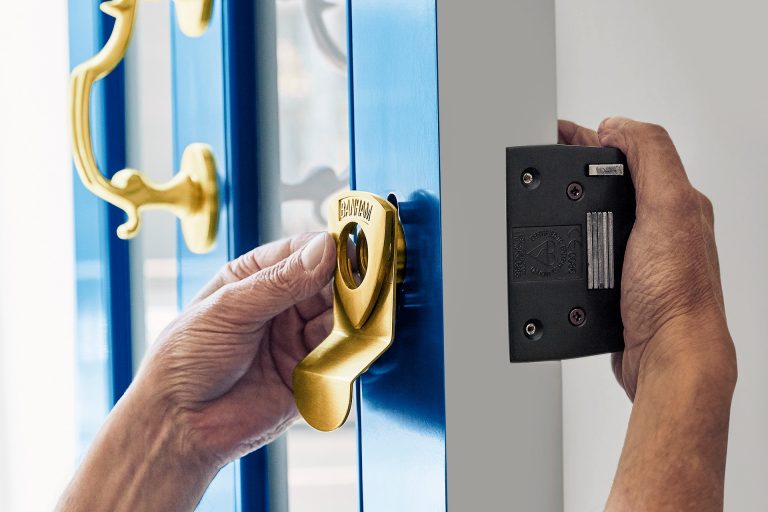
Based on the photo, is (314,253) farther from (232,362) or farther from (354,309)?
(232,362)

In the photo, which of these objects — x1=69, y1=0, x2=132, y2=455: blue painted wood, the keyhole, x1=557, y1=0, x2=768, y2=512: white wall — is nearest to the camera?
x1=557, y1=0, x2=768, y2=512: white wall

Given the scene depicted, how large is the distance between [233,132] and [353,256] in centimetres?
18

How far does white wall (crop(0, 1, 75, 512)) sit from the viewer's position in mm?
845

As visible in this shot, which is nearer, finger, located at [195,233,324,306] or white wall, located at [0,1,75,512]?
finger, located at [195,233,324,306]

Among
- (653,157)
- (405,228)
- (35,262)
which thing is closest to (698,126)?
(653,157)

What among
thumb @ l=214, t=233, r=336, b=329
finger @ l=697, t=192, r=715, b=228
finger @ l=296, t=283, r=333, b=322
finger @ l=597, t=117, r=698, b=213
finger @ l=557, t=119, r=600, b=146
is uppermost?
finger @ l=557, t=119, r=600, b=146

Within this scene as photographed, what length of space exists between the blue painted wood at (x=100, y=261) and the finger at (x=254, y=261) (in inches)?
8.7

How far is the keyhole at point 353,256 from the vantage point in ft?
1.42

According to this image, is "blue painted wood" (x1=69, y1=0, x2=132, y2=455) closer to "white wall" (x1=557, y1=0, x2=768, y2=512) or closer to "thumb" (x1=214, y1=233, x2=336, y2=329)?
"thumb" (x1=214, y1=233, x2=336, y2=329)

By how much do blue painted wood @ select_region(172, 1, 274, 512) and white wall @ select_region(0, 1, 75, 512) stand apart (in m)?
0.28

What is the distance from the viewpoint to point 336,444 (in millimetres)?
511

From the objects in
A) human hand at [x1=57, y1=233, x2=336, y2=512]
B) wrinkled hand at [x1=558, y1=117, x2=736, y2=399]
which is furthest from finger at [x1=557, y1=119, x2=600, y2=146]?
human hand at [x1=57, y1=233, x2=336, y2=512]

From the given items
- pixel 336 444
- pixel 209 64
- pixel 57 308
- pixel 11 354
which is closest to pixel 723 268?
pixel 336 444

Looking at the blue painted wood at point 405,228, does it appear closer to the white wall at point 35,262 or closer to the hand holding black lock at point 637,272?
the hand holding black lock at point 637,272
